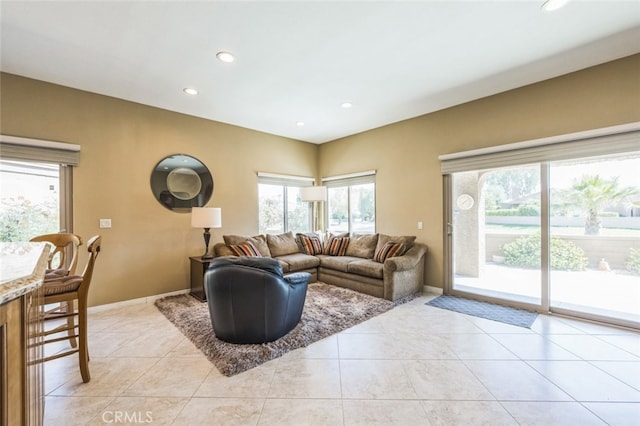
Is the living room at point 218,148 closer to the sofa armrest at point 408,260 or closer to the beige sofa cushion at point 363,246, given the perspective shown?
the sofa armrest at point 408,260

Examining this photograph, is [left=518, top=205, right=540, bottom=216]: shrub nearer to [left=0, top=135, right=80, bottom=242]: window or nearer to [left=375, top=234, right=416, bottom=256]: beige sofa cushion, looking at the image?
[left=375, top=234, right=416, bottom=256]: beige sofa cushion

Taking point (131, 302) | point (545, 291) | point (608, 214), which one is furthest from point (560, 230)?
point (131, 302)

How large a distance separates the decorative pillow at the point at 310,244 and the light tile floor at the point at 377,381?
7.90ft

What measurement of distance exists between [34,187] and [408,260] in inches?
190

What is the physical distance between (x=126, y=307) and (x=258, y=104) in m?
3.36

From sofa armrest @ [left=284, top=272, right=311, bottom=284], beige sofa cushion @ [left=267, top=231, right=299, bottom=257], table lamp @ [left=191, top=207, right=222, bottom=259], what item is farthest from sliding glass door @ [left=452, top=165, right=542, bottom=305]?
table lamp @ [left=191, top=207, right=222, bottom=259]

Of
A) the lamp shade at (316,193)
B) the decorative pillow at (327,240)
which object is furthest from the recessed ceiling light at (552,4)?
the decorative pillow at (327,240)

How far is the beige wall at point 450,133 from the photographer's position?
292 centimetres

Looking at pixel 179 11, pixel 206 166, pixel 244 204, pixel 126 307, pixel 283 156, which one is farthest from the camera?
pixel 283 156

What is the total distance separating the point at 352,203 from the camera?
5.81 metres

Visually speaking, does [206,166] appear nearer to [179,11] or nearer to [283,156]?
[283,156]

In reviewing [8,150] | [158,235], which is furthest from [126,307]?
[8,150]

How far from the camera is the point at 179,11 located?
215 centimetres

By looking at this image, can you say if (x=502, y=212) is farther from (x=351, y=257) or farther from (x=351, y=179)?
(x=351, y=179)
